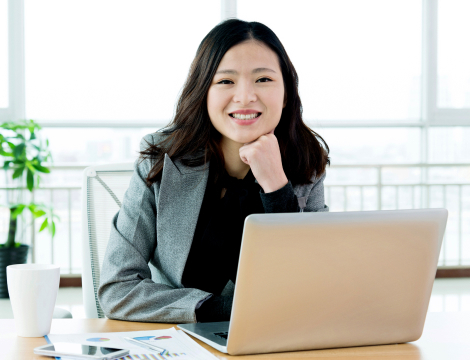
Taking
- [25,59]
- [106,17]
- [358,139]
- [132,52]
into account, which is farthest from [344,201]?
[25,59]

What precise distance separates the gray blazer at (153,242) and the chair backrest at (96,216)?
0.13m

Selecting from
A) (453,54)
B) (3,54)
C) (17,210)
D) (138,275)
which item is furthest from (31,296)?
(453,54)

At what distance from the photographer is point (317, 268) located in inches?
29.7

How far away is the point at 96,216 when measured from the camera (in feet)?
4.55

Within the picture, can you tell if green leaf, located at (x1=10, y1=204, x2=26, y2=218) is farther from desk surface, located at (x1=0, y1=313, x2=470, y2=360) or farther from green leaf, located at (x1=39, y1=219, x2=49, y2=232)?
desk surface, located at (x1=0, y1=313, x2=470, y2=360)

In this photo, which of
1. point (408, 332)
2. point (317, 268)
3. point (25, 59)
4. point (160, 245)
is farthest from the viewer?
point (25, 59)

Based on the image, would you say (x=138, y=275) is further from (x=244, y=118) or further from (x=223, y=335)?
(x=244, y=118)

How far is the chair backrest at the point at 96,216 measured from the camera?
4.43 ft

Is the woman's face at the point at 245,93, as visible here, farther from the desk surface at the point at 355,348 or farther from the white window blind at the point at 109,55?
the white window blind at the point at 109,55

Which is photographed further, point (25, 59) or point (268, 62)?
point (25, 59)

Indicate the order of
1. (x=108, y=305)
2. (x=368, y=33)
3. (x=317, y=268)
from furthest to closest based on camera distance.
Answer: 1. (x=368, y=33)
2. (x=108, y=305)
3. (x=317, y=268)

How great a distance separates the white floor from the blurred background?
23 centimetres

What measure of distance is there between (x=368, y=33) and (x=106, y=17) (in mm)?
2030

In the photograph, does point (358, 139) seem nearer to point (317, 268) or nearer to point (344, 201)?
point (344, 201)
